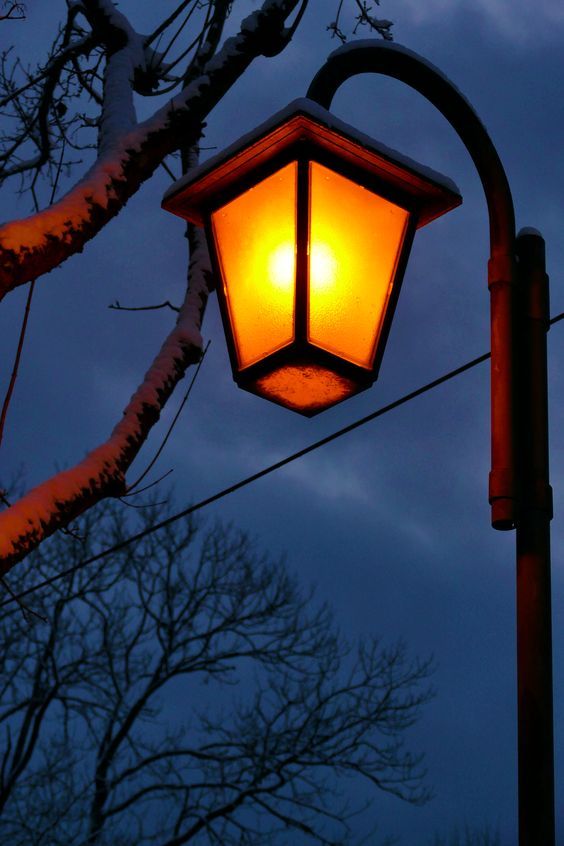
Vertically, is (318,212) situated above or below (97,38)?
below

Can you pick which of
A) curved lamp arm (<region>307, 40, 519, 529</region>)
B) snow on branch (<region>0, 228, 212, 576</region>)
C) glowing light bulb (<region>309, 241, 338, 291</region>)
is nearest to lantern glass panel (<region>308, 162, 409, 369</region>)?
glowing light bulb (<region>309, 241, 338, 291</region>)

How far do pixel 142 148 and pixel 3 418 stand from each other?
1.24 m

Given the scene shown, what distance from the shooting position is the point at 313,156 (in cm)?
283

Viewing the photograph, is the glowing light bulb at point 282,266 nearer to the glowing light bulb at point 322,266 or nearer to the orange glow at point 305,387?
the glowing light bulb at point 322,266

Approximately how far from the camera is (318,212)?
2828 millimetres

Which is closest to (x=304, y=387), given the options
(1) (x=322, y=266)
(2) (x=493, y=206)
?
(1) (x=322, y=266)

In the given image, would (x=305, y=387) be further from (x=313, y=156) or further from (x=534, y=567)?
(x=534, y=567)

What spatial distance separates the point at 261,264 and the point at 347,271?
207 mm

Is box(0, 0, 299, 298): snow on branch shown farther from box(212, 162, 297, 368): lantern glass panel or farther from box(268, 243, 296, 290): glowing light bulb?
box(268, 243, 296, 290): glowing light bulb

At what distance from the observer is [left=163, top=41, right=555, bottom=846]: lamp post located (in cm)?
270

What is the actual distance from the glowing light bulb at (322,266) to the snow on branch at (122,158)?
1.47m

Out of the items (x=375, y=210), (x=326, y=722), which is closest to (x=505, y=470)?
(x=375, y=210)

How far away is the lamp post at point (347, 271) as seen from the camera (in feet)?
8.86

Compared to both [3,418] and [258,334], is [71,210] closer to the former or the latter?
[3,418]
